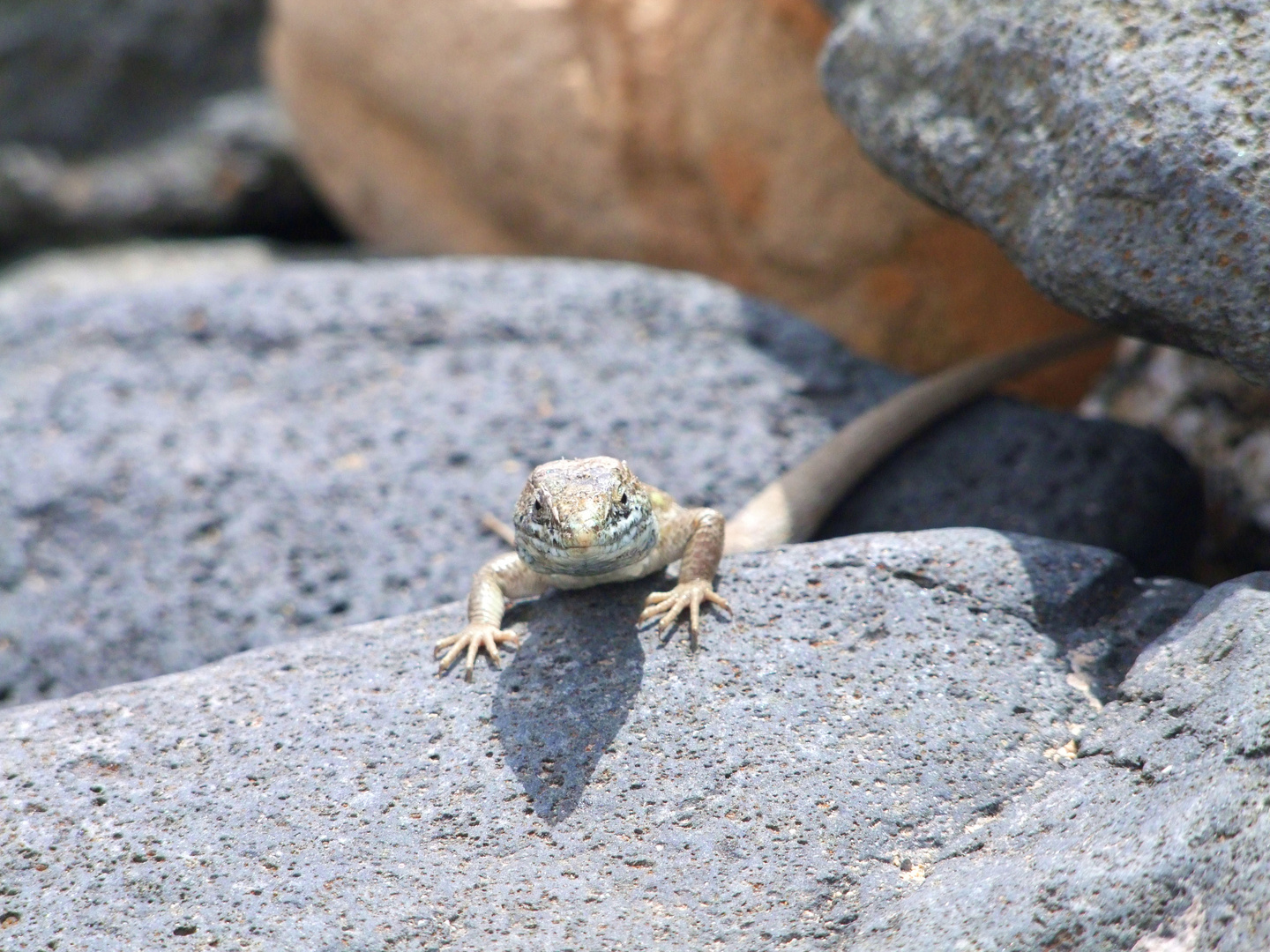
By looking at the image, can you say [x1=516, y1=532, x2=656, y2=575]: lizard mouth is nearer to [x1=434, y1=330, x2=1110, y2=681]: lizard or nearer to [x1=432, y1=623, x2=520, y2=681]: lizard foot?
[x1=434, y1=330, x2=1110, y2=681]: lizard

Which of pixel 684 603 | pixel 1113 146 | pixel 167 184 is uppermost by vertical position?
pixel 1113 146

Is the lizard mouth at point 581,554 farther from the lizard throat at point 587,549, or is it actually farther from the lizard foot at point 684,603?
the lizard foot at point 684,603

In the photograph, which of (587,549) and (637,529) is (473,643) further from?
(637,529)

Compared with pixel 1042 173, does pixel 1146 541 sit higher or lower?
lower

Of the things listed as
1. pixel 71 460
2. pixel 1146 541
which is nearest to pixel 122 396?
pixel 71 460

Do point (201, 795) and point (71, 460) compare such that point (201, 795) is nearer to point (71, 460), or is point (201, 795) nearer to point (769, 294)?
point (71, 460)

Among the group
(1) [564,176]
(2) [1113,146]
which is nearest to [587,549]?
(2) [1113,146]

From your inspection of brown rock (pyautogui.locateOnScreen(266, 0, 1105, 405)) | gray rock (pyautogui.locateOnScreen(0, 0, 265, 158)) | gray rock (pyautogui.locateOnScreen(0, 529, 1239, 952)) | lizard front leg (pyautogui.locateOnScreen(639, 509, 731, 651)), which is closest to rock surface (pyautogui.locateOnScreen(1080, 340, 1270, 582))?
brown rock (pyautogui.locateOnScreen(266, 0, 1105, 405))
